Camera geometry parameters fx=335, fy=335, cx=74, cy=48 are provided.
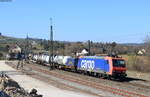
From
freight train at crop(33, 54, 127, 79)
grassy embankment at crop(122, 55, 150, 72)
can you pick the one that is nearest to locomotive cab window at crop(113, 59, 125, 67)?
freight train at crop(33, 54, 127, 79)

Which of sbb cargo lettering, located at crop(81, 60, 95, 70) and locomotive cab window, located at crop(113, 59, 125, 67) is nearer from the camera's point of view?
locomotive cab window, located at crop(113, 59, 125, 67)

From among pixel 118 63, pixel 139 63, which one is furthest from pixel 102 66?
pixel 139 63

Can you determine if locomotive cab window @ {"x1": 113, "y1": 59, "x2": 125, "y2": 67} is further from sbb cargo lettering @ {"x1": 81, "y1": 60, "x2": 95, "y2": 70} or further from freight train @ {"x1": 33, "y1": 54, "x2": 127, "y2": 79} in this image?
sbb cargo lettering @ {"x1": 81, "y1": 60, "x2": 95, "y2": 70}

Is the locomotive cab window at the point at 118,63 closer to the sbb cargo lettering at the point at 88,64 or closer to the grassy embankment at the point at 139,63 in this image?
the sbb cargo lettering at the point at 88,64

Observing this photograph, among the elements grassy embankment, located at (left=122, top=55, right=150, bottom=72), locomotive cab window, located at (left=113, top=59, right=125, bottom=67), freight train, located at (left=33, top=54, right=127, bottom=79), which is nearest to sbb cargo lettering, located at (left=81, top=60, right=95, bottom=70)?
freight train, located at (left=33, top=54, right=127, bottom=79)

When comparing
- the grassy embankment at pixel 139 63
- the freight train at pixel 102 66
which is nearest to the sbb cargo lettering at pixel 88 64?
the freight train at pixel 102 66

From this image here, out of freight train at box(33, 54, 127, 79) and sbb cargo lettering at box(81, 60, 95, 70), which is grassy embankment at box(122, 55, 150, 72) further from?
sbb cargo lettering at box(81, 60, 95, 70)

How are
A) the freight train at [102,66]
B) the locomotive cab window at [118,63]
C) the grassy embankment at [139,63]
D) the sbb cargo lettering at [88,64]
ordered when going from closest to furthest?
the freight train at [102,66], the locomotive cab window at [118,63], the sbb cargo lettering at [88,64], the grassy embankment at [139,63]

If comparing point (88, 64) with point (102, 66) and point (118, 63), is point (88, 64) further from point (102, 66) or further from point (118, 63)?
point (118, 63)

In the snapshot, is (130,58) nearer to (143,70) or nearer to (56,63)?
(143,70)

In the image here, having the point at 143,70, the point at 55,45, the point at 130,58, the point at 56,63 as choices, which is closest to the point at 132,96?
the point at 143,70

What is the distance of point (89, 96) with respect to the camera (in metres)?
27.1

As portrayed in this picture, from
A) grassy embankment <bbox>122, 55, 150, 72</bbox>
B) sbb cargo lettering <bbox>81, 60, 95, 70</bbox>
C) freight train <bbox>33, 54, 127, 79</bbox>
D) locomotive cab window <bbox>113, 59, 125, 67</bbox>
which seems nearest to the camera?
freight train <bbox>33, 54, 127, 79</bbox>

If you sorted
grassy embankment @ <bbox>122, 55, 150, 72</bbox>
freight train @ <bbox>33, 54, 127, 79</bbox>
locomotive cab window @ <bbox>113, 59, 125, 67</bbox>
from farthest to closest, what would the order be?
grassy embankment @ <bbox>122, 55, 150, 72</bbox>
locomotive cab window @ <bbox>113, 59, 125, 67</bbox>
freight train @ <bbox>33, 54, 127, 79</bbox>
